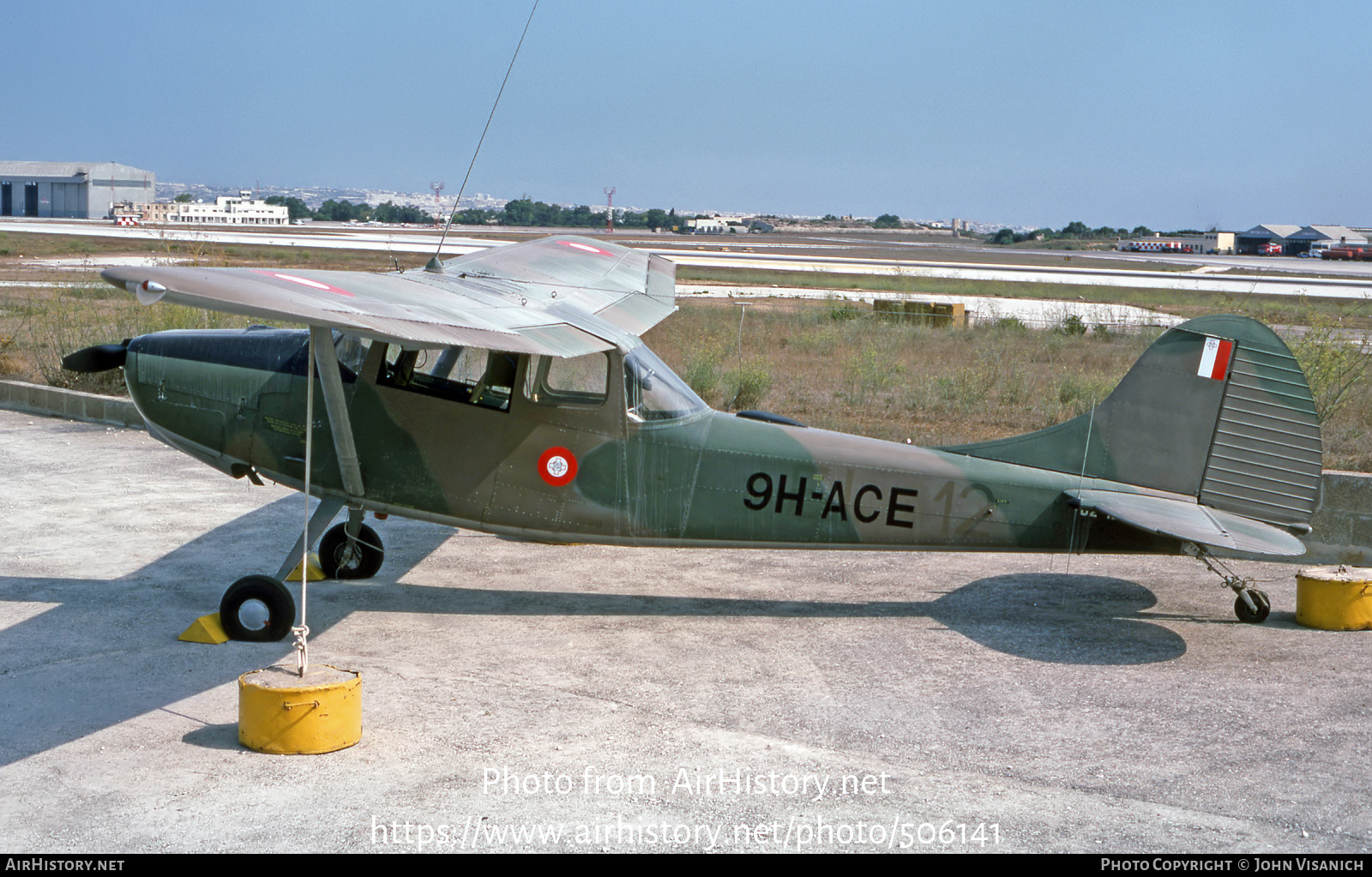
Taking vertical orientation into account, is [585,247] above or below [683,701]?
above

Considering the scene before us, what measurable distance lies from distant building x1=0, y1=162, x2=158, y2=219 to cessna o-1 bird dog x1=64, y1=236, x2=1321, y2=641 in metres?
154

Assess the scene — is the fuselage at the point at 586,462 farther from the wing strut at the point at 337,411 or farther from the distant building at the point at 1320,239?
the distant building at the point at 1320,239

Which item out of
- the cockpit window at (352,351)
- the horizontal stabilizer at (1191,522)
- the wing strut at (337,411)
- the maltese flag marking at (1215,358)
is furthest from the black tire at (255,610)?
the maltese flag marking at (1215,358)

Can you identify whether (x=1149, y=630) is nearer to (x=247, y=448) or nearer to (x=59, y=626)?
(x=247, y=448)

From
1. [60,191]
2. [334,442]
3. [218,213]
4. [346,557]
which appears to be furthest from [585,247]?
[60,191]

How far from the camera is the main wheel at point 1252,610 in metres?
8.62

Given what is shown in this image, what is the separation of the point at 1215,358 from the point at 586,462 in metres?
4.50

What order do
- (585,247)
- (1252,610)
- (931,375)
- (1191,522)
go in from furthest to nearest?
(931,375) → (585,247) → (1252,610) → (1191,522)

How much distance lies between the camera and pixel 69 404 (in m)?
15.9

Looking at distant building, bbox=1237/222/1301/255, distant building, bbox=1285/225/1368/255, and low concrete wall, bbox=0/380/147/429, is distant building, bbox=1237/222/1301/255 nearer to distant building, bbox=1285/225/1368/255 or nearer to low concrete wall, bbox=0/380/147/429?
distant building, bbox=1285/225/1368/255

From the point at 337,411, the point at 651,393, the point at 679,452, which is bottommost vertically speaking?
the point at 679,452

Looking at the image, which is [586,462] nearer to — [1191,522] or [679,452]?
[679,452]

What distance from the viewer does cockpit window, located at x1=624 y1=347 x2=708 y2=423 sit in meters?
8.30

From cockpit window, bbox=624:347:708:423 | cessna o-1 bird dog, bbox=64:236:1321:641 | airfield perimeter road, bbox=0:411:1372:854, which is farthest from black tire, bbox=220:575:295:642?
cockpit window, bbox=624:347:708:423
